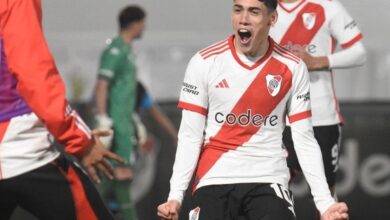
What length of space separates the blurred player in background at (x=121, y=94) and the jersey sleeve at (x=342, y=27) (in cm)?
329

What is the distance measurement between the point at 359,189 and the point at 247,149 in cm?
559

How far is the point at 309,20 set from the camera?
744cm

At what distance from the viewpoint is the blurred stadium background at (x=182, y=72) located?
11539mm

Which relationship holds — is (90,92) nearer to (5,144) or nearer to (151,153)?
(151,153)

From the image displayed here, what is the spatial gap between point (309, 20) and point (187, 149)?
1.63 m

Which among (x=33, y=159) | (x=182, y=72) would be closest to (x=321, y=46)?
(x=33, y=159)

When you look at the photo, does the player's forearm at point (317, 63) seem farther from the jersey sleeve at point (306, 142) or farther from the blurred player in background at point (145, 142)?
the blurred player in background at point (145, 142)

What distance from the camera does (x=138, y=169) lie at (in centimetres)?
1148

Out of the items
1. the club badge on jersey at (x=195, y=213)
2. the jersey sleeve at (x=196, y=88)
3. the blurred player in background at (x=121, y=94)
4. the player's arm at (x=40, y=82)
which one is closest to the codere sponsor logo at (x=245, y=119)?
the jersey sleeve at (x=196, y=88)

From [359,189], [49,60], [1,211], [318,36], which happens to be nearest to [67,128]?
[49,60]

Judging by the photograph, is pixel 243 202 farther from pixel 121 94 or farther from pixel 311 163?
pixel 121 94

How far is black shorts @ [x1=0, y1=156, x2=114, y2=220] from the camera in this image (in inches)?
224

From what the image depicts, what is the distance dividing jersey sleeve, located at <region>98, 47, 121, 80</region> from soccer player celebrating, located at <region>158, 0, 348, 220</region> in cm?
421

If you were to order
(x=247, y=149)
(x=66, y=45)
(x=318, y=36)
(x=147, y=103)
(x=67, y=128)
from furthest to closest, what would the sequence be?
(x=66, y=45)
(x=147, y=103)
(x=318, y=36)
(x=247, y=149)
(x=67, y=128)
